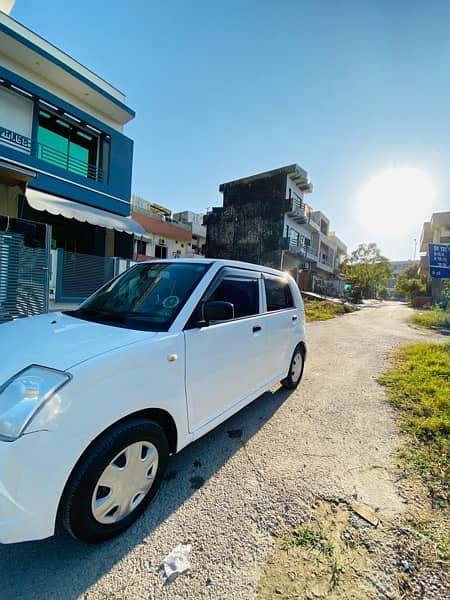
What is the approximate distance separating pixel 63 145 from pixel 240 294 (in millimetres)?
11583

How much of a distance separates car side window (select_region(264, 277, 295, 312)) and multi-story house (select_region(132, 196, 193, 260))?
18948 millimetres

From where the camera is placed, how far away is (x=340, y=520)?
1.99 metres

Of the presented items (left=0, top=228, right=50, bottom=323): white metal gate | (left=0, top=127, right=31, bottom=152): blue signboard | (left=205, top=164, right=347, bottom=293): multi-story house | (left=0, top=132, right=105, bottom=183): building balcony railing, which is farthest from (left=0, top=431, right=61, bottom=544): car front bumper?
(left=205, top=164, right=347, bottom=293): multi-story house

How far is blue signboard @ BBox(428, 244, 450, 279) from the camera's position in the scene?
15.7 metres

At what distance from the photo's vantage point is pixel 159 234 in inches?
952

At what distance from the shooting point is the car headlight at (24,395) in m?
1.38

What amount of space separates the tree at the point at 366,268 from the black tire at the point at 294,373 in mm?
43418

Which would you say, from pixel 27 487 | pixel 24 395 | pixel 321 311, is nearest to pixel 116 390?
pixel 24 395

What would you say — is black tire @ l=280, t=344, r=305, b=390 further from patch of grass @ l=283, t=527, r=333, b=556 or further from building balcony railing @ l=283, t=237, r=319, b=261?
building balcony railing @ l=283, t=237, r=319, b=261

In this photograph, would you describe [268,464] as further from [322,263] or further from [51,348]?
[322,263]

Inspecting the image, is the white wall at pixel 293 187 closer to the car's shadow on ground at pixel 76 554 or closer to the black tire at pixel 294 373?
the black tire at pixel 294 373

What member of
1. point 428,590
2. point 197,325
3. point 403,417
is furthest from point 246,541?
point 403,417

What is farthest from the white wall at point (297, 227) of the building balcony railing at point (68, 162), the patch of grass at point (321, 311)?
the building balcony railing at point (68, 162)

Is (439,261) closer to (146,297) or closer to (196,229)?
(146,297)
